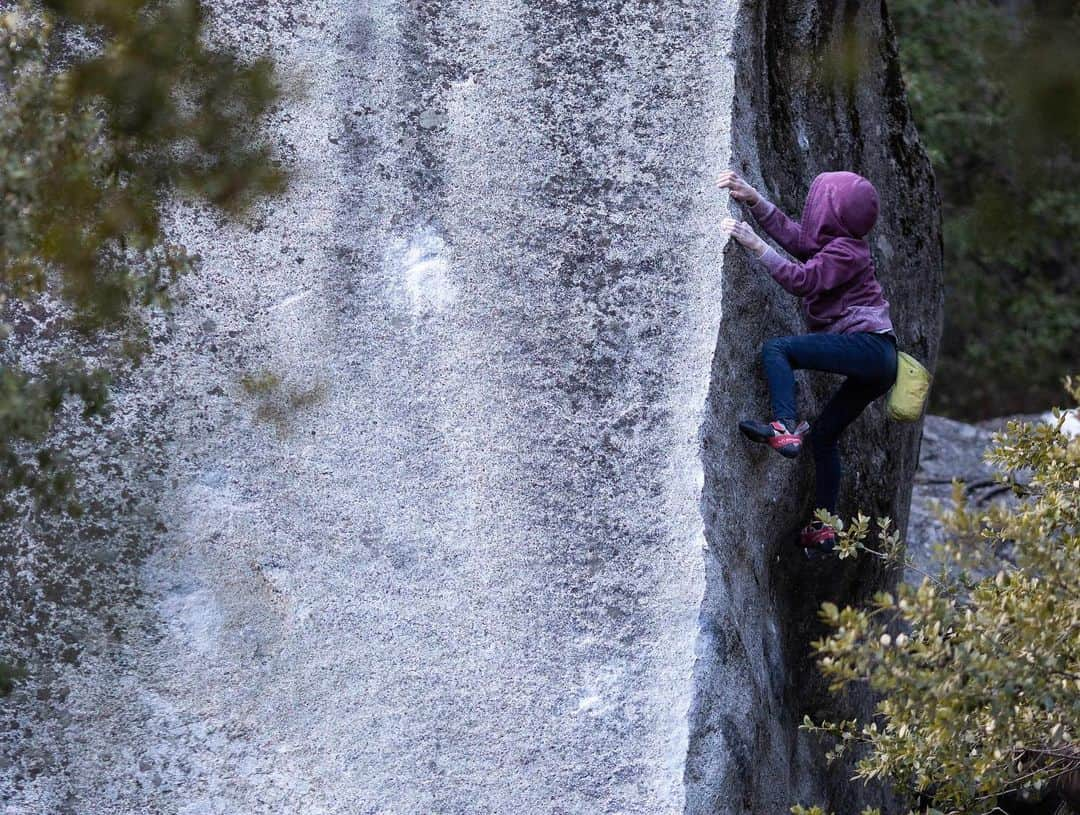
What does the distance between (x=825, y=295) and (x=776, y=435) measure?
55 cm

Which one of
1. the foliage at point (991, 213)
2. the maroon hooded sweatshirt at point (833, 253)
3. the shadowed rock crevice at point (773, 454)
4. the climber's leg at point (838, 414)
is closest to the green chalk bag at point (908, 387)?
the climber's leg at point (838, 414)

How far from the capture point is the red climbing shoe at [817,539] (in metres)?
4.53

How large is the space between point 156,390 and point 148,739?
40.2 inches

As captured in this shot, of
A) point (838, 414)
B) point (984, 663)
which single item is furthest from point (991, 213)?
point (984, 663)

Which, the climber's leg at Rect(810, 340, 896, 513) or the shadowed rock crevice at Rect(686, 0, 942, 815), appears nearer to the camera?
the shadowed rock crevice at Rect(686, 0, 942, 815)

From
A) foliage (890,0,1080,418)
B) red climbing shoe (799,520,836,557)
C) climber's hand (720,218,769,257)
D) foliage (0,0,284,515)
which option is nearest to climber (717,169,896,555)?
climber's hand (720,218,769,257)

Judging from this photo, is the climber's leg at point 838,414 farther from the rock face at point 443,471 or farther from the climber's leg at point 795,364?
the rock face at point 443,471

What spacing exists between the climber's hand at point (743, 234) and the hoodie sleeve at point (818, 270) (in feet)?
0.18

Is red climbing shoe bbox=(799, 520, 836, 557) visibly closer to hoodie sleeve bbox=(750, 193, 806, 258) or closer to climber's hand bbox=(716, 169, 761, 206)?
hoodie sleeve bbox=(750, 193, 806, 258)

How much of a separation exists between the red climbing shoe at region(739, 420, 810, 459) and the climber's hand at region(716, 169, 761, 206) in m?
0.69

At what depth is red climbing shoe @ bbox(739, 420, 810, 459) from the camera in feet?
13.4

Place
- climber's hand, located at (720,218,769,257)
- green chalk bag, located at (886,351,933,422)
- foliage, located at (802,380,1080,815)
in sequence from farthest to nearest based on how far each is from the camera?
green chalk bag, located at (886,351,933,422) → climber's hand, located at (720,218,769,257) → foliage, located at (802,380,1080,815)

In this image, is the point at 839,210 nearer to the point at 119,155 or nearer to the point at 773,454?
the point at 773,454

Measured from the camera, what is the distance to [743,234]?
4094mm
